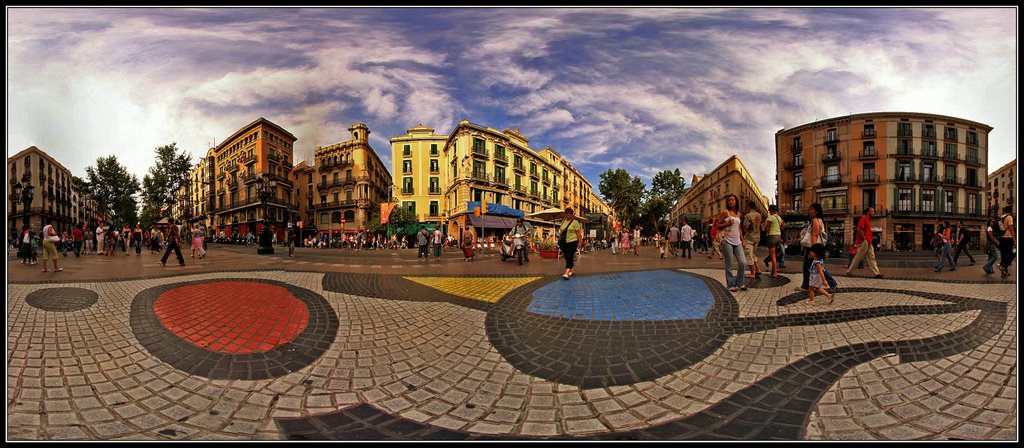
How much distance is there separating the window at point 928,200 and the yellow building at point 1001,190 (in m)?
2.29

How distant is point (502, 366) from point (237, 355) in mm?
2023

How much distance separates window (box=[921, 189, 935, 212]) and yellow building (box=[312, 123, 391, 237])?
42.7 ft

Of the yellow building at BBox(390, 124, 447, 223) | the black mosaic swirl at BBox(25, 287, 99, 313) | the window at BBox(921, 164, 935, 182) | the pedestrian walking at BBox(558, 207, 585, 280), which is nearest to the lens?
the black mosaic swirl at BBox(25, 287, 99, 313)

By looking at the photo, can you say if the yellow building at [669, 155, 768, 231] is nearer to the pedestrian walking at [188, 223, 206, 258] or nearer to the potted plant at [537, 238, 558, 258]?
the potted plant at [537, 238, 558, 258]

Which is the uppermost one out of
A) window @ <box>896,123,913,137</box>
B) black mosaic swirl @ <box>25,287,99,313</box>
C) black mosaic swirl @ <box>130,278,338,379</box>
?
window @ <box>896,123,913,137</box>

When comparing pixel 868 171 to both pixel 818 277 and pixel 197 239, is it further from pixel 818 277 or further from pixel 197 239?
pixel 197 239

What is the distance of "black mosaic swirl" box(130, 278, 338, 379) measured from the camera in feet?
7.44

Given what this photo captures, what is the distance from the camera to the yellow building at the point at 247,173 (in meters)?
5.33

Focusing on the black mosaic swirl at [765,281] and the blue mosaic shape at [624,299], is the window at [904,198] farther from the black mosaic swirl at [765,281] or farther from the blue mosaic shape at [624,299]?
the blue mosaic shape at [624,299]

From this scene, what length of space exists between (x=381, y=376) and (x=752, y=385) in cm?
253

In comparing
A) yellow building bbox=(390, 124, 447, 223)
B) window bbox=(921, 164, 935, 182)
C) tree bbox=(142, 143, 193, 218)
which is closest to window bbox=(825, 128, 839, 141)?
window bbox=(921, 164, 935, 182)

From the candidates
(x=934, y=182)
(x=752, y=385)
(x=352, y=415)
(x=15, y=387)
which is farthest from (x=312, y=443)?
(x=934, y=182)

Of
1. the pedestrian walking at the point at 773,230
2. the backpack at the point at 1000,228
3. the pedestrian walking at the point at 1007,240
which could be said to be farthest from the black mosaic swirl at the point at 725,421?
the backpack at the point at 1000,228

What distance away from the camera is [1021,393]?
199 cm
